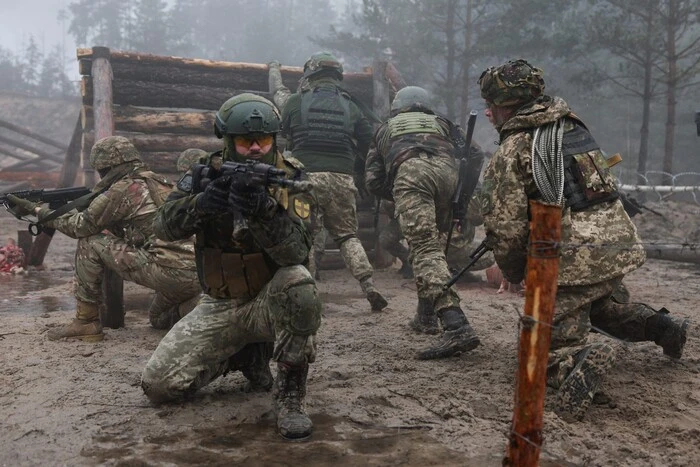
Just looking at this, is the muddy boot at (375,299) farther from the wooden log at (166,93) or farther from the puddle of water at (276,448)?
the wooden log at (166,93)

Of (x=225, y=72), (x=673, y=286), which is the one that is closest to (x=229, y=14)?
(x=225, y=72)

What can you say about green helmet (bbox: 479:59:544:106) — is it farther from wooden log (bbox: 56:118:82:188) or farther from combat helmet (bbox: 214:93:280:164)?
wooden log (bbox: 56:118:82:188)

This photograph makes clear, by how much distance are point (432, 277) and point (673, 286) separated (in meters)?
4.24

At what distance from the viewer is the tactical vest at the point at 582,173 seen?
380 cm

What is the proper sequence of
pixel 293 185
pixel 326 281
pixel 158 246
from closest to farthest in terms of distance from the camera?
pixel 293 185, pixel 158 246, pixel 326 281

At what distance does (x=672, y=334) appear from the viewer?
4.31 meters

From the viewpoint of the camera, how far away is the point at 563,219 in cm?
381

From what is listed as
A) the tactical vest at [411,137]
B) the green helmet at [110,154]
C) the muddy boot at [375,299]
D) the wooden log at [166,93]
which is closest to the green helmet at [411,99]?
the tactical vest at [411,137]

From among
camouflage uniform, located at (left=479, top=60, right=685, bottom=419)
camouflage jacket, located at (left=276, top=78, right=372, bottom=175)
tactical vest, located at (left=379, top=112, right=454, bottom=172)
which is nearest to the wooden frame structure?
camouflage jacket, located at (left=276, top=78, right=372, bottom=175)

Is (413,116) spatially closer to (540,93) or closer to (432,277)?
(432,277)

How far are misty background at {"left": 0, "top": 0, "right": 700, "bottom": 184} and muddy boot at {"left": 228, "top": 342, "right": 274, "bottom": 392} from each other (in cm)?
1563

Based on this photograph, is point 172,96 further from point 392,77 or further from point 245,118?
point 245,118

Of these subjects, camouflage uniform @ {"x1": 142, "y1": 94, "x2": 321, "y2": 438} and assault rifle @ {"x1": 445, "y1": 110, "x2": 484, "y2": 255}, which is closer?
camouflage uniform @ {"x1": 142, "y1": 94, "x2": 321, "y2": 438}

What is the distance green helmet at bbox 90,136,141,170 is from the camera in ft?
17.4
